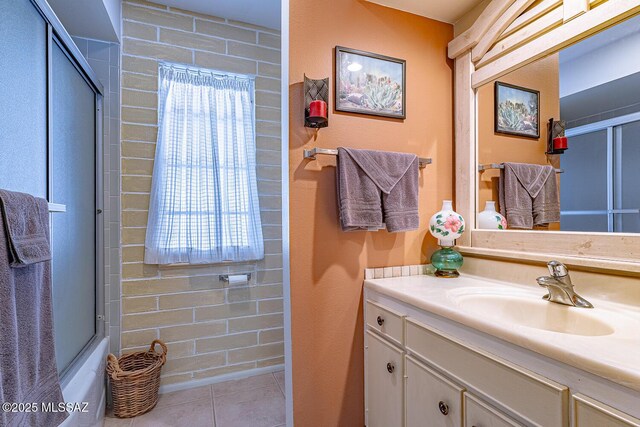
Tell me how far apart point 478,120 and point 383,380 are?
1.42 metres

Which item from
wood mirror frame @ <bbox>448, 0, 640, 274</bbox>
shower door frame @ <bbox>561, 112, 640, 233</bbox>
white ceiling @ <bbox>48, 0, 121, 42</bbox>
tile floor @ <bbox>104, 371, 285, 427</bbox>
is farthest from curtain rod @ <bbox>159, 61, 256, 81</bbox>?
tile floor @ <bbox>104, 371, 285, 427</bbox>

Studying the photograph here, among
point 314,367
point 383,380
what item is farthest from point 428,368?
point 314,367

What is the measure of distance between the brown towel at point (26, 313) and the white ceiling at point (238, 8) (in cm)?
171

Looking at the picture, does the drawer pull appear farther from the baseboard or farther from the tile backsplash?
the baseboard

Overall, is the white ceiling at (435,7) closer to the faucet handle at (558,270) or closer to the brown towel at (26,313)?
the faucet handle at (558,270)

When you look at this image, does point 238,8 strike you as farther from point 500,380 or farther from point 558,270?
point 500,380

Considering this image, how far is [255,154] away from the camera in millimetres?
2303

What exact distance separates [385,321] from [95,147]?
2.02m

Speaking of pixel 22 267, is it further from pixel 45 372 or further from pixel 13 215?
pixel 45 372

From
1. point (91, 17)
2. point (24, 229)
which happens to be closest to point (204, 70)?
point (91, 17)

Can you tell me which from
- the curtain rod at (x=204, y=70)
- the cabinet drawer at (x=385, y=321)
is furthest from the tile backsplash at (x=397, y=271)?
the curtain rod at (x=204, y=70)

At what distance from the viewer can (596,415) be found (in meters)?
0.63

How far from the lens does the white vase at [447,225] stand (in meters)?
1.53

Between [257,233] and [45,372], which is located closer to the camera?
[45,372]
